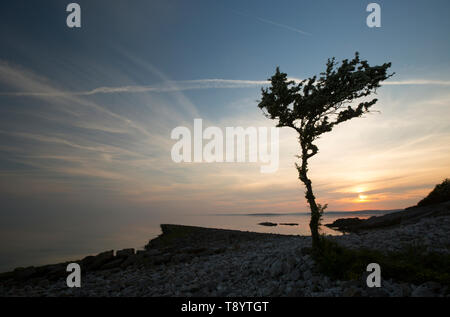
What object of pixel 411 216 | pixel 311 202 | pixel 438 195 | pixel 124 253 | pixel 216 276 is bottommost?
pixel 124 253

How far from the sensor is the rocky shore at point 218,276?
9286 mm

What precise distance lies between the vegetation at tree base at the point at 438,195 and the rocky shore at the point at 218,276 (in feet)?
35.9

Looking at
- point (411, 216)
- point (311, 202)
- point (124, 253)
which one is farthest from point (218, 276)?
point (411, 216)

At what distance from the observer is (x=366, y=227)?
1154 inches

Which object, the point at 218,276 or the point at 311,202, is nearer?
the point at 218,276

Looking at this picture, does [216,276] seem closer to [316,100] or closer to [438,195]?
[316,100]

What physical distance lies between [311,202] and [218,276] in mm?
6500

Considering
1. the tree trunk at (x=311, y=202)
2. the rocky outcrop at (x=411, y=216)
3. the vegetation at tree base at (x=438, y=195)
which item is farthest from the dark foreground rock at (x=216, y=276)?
the vegetation at tree base at (x=438, y=195)

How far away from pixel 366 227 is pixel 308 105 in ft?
Answer: 78.5

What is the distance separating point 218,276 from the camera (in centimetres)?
1213

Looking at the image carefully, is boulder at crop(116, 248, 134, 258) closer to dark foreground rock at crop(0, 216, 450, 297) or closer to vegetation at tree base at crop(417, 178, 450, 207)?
dark foreground rock at crop(0, 216, 450, 297)
